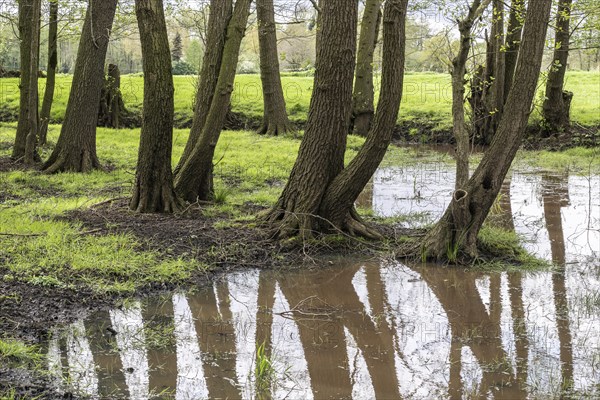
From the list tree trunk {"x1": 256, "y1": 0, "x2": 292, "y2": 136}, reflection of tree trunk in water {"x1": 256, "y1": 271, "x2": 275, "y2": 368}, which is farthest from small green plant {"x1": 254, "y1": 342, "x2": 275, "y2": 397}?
tree trunk {"x1": 256, "y1": 0, "x2": 292, "y2": 136}

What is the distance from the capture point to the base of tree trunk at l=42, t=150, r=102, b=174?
49.2 ft

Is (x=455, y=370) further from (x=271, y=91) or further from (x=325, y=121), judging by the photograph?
(x=271, y=91)

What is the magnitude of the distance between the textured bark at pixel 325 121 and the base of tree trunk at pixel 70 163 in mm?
6849

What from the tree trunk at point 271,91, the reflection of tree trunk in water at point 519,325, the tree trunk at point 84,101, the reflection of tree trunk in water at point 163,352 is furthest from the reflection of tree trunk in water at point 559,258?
the tree trunk at point 271,91

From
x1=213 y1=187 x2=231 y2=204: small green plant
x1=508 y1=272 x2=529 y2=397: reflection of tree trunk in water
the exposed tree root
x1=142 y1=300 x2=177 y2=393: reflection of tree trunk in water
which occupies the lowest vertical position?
x1=142 y1=300 x2=177 y2=393: reflection of tree trunk in water

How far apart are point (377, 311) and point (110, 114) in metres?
18.8

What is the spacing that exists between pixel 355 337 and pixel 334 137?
3712 mm

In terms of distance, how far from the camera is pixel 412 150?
22.2 m

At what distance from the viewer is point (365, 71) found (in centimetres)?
2269

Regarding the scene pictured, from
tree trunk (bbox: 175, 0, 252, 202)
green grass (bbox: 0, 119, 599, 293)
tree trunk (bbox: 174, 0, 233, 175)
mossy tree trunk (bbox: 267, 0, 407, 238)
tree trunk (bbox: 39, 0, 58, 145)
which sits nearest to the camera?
green grass (bbox: 0, 119, 599, 293)

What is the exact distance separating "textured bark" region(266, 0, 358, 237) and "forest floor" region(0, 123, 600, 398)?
43 centimetres

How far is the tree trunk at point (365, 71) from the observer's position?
70.7 feet

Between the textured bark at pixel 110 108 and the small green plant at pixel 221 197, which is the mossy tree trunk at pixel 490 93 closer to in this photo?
the small green plant at pixel 221 197

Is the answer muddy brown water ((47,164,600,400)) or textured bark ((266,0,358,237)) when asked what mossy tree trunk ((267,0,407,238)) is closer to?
textured bark ((266,0,358,237))
